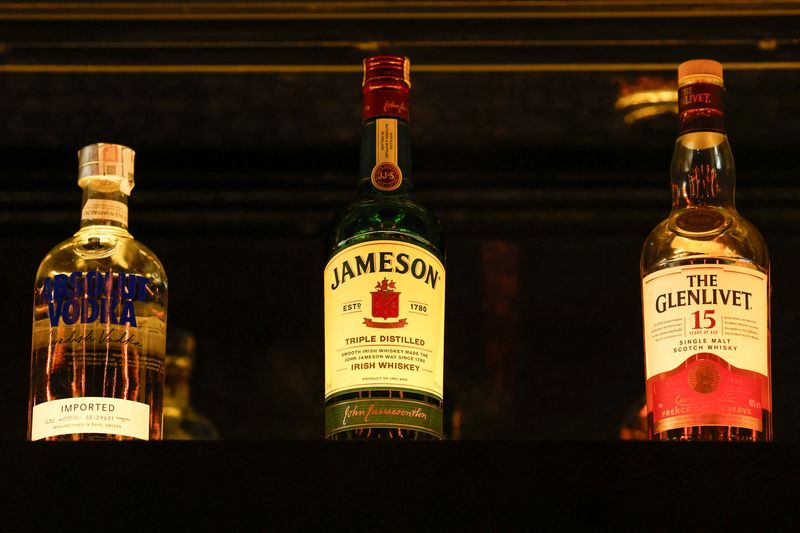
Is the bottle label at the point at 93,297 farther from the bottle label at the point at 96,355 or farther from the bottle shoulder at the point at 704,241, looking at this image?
the bottle shoulder at the point at 704,241

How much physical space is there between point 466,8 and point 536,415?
439mm

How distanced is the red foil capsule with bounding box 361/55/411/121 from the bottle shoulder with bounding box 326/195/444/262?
78mm

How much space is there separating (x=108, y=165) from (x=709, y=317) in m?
0.54

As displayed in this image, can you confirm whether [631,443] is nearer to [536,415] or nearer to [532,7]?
[536,415]

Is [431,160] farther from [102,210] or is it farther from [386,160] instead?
[102,210]

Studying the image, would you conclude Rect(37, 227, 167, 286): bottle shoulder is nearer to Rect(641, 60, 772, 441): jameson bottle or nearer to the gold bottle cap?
the gold bottle cap

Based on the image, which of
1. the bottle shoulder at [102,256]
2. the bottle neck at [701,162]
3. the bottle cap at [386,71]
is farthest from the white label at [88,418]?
the bottle neck at [701,162]

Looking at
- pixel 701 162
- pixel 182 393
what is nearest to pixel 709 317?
pixel 701 162

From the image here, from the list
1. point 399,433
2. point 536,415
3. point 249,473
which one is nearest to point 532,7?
point 536,415

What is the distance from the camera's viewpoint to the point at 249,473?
1.07 metres

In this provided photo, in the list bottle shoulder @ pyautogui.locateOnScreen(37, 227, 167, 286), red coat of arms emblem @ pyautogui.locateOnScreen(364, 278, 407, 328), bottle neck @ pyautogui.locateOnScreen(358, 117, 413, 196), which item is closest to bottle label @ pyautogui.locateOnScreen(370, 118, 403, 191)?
bottle neck @ pyautogui.locateOnScreen(358, 117, 413, 196)

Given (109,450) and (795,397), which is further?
(795,397)

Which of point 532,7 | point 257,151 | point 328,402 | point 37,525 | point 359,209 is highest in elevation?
point 532,7

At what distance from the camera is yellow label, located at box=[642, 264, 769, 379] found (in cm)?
119
